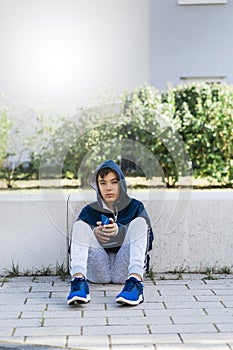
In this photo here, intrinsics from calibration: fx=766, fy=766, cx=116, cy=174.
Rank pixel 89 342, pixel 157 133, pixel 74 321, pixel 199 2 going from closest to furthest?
pixel 89 342 → pixel 74 321 → pixel 157 133 → pixel 199 2

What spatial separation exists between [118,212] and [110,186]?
197 millimetres

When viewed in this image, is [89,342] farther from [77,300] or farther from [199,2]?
[199,2]

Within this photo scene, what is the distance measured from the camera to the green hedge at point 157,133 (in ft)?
29.3

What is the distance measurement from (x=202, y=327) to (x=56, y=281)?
1.53 m

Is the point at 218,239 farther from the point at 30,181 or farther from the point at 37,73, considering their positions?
the point at 37,73

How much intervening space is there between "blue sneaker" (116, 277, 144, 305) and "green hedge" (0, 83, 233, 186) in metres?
3.56

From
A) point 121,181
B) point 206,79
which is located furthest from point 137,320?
point 206,79

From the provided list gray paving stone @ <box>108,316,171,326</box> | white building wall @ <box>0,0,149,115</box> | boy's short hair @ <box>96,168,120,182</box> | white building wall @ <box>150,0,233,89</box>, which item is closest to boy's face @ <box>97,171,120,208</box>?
boy's short hair @ <box>96,168,120,182</box>

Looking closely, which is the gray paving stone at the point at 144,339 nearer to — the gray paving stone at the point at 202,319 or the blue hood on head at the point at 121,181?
the gray paving stone at the point at 202,319

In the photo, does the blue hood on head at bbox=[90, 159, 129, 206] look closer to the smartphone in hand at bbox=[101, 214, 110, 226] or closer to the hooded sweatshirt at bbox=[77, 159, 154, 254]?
the hooded sweatshirt at bbox=[77, 159, 154, 254]

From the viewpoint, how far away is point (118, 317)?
15.2ft

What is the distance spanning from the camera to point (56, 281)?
18.4 feet

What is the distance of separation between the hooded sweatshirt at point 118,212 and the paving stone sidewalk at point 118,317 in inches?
13.3

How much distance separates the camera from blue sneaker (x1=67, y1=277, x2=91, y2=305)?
4849 mm
